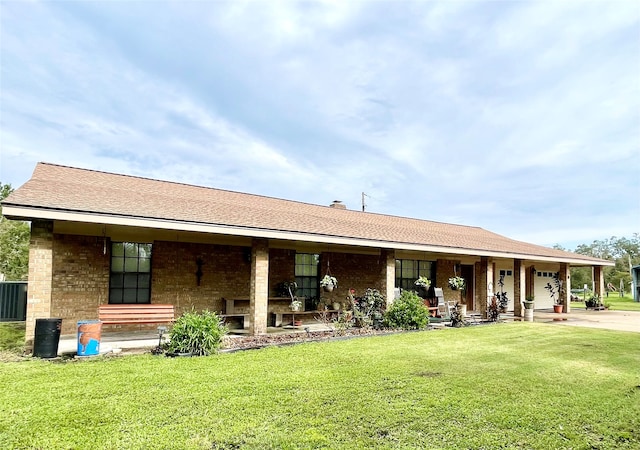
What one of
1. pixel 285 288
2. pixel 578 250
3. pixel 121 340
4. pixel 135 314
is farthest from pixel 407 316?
pixel 578 250

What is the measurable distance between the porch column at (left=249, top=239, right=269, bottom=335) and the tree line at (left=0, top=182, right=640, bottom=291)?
2118 centimetres

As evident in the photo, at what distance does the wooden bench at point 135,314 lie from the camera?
29.3ft

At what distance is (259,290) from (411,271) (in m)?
9.18

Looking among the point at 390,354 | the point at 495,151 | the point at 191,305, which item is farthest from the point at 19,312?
the point at 495,151

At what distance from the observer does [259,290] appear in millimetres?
10008

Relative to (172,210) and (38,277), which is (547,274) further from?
(38,277)

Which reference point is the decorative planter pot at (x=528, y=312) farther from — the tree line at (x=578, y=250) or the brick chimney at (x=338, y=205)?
the tree line at (x=578, y=250)

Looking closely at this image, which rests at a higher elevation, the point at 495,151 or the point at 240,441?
the point at 495,151

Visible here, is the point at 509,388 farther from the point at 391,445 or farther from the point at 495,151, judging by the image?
the point at 495,151

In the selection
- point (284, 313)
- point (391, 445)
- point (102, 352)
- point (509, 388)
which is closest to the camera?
point (391, 445)

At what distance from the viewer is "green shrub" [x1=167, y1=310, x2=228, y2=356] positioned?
25.7 feet

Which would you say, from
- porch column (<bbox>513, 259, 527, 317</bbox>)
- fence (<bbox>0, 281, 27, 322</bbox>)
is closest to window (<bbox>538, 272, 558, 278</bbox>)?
porch column (<bbox>513, 259, 527, 317</bbox>)

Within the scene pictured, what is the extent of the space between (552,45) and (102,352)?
1450 cm

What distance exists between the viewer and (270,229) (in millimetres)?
9922
